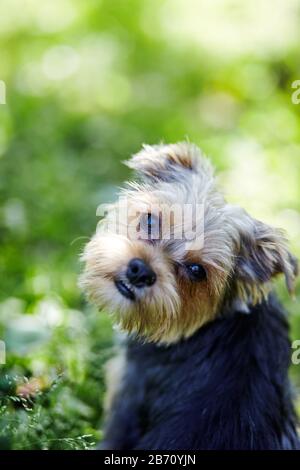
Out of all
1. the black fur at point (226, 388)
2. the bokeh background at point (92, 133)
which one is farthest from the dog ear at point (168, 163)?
the bokeh background at point (92, 133)

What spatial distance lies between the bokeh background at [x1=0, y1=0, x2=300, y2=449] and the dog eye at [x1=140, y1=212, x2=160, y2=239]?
3.68 ft

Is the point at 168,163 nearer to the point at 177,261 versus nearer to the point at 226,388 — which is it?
the point at 177,261

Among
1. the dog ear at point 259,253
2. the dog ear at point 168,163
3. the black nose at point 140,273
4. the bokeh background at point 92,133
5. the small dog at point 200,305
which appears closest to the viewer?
the black nose at point 140,273

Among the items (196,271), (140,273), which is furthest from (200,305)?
(140,273)

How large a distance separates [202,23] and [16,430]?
23.5 feet

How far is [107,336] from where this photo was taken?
5.88 m

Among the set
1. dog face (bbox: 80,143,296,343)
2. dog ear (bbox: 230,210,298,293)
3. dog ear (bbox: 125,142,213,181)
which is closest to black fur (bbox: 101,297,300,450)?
dog face (bbox: 80,143,296,343)

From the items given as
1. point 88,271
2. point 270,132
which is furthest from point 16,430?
point 270,132

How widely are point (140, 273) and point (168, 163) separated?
96cm

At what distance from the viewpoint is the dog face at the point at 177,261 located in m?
4.29

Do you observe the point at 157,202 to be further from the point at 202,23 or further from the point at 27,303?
the point at 202,23

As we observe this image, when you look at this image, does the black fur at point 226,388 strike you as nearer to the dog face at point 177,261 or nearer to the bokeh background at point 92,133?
the dog face at point 177,261

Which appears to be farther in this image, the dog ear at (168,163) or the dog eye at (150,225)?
the dog ear at (168,163)

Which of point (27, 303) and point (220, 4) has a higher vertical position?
point (220, 4)
